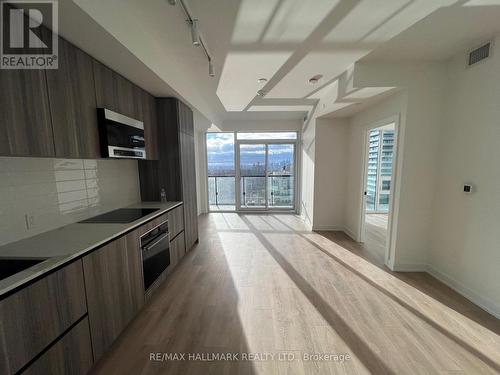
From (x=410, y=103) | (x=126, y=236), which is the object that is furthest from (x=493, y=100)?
(x=126, y=236)

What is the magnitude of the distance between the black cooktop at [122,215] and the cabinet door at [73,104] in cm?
68

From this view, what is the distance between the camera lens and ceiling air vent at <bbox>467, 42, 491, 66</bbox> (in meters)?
1.98

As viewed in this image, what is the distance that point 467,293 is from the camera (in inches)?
87.8

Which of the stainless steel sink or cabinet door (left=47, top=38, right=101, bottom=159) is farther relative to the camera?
cabinet door (left=47, top=38, right=101, bottom=159)

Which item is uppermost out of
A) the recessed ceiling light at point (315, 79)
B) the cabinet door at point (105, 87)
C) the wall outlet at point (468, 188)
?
the recessed ceiling light at point (315, 79)

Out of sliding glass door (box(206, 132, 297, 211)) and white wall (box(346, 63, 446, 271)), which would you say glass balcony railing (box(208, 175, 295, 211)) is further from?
white wall (box(346, 63, 446, 271))

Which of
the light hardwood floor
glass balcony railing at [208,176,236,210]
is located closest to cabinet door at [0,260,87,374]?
the light hardwood floor

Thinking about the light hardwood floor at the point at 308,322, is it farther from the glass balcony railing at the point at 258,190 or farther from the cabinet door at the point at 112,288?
the glass balcony railing at the point at 258,190

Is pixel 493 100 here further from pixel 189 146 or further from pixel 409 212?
pixel 189 146

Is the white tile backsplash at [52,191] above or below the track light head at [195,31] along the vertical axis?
below

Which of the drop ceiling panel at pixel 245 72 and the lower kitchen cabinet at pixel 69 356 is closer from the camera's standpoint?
the lower kitchen cabinet at pixel 69 356

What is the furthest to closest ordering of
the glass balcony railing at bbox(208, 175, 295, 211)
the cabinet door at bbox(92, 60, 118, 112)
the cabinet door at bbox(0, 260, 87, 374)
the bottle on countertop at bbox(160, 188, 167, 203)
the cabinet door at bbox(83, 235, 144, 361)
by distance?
1. the glass balcony railing at bbox(208, 175, 295, 211)
2. the bottle on countertop at bbox(160, 188, 167, 203)
3. the cabinet door at bbox(92, 60, 118, 112)
4. the cabinet door at bbox(83, 235, 144, 361)
5. the cabinet door at bbox(0, 260, 87, 374)

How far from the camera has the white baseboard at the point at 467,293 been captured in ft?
6.51

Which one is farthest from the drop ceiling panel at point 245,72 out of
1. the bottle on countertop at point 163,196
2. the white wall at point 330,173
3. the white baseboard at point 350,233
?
the white baseboard at point 350,233
